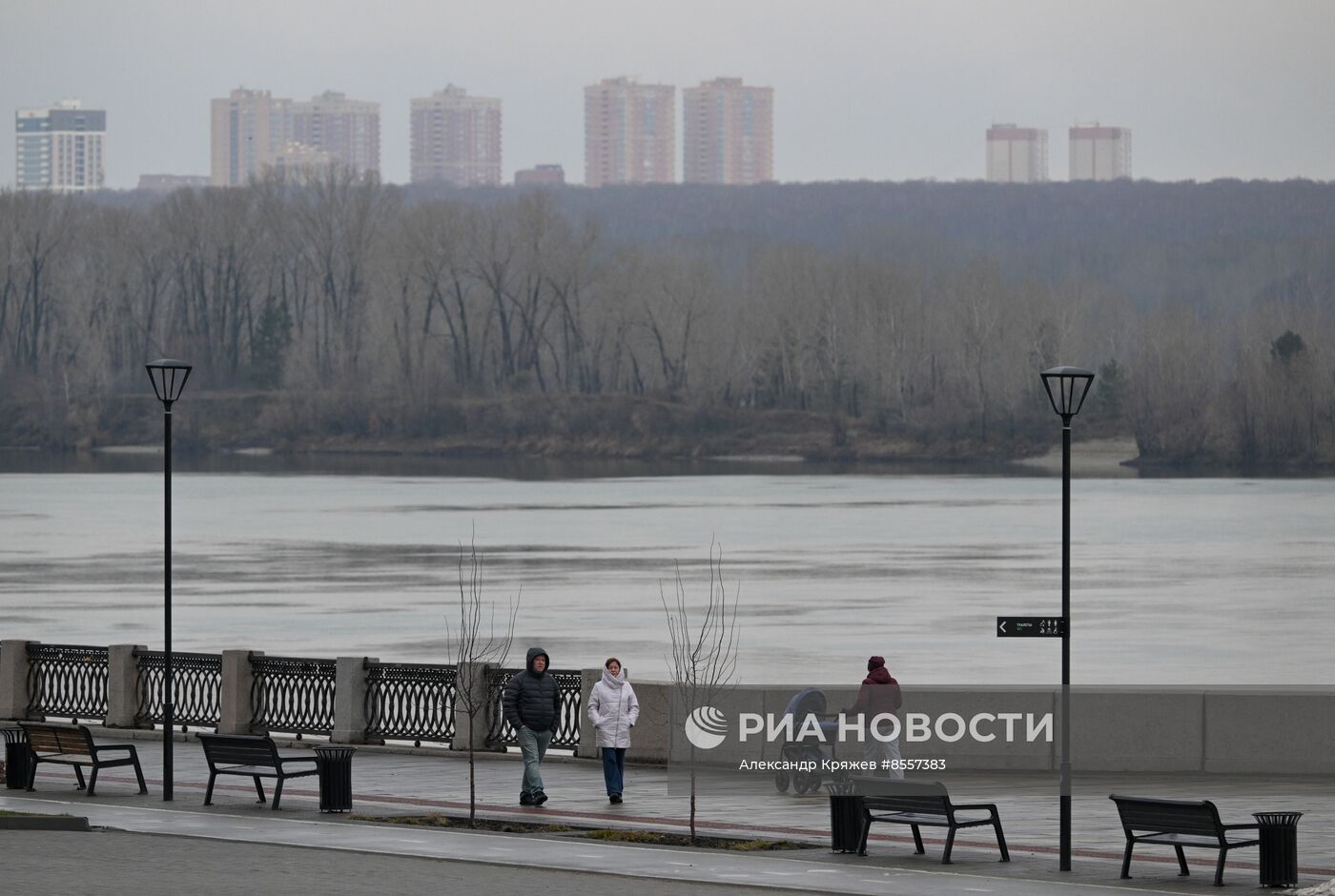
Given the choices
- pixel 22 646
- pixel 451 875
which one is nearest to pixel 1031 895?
pixel 451 875

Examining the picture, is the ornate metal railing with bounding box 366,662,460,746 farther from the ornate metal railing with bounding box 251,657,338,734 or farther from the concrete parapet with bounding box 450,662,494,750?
the ornate metal railing with bounding box 251,657,338,734

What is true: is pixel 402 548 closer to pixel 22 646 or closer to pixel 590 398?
pixel 22 646

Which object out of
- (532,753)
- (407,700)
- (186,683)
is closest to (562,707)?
(407,700)

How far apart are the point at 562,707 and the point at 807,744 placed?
4.06 m

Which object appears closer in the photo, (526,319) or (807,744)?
(807,744)

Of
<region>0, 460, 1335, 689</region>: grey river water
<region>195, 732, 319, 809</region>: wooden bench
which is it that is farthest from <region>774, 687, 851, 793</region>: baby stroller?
A: <region>0, 460, 1335, 689</region>: grey river water

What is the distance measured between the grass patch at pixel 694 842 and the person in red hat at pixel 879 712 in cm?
215

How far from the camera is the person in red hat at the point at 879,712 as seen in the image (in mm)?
19027

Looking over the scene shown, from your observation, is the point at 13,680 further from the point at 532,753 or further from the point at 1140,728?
the point at 1140,728

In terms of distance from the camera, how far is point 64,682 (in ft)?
84.1

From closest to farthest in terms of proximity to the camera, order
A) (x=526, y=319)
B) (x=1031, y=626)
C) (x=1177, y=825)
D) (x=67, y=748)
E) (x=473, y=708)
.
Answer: (x=1177, y=825)
(x=1031, y=626)
(x=67, y=748)
(x=473, y=708)
(x=526, y=319)

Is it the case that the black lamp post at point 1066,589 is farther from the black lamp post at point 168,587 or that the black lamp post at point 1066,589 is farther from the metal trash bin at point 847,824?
the black lamp post at point 168,587

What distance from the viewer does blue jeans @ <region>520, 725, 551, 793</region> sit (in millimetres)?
19250

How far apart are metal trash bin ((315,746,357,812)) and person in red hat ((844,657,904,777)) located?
4.45 m
